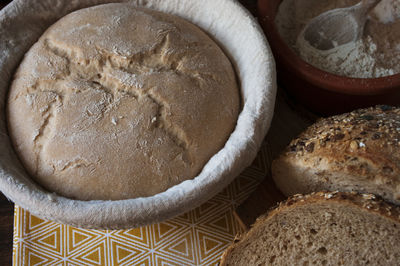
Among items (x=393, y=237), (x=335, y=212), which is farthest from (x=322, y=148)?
(x=393, y=237)

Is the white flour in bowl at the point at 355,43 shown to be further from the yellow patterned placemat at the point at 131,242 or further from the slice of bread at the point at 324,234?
the yellow patterned placemat at the point at 131,242

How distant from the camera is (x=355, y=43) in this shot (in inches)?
65.2

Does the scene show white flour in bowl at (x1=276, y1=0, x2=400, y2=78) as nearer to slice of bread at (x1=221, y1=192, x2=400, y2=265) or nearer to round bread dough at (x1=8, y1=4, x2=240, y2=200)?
round bread dough at (x1=8, y1=4, x2=240, y2=200)

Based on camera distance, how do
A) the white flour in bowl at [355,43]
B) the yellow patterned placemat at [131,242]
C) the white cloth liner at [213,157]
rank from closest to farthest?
the white cloth liner at [213,157], the yellow patterned placemat at [131,242], the white flour in bowl at [355,43]

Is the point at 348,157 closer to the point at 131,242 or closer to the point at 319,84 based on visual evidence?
the point at 319,84

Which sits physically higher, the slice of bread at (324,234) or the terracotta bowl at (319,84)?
the terracotta bowl at (319,84)

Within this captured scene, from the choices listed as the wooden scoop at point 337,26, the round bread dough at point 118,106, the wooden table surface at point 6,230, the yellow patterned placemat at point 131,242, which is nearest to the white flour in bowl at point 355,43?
the wooden scoop at point 337,26

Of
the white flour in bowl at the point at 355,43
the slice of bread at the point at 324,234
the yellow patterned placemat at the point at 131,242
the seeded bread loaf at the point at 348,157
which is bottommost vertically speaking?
the yellow patterned placemat at the point at 131,242

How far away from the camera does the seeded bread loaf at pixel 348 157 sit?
4.09ft

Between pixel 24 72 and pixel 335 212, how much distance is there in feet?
3.66

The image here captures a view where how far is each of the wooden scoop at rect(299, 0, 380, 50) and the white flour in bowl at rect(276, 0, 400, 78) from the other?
40mm

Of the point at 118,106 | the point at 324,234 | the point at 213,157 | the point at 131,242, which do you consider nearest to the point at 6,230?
the point at 131,242

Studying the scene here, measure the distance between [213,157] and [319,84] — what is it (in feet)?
1.69

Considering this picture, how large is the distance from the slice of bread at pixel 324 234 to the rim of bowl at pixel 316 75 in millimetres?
418
